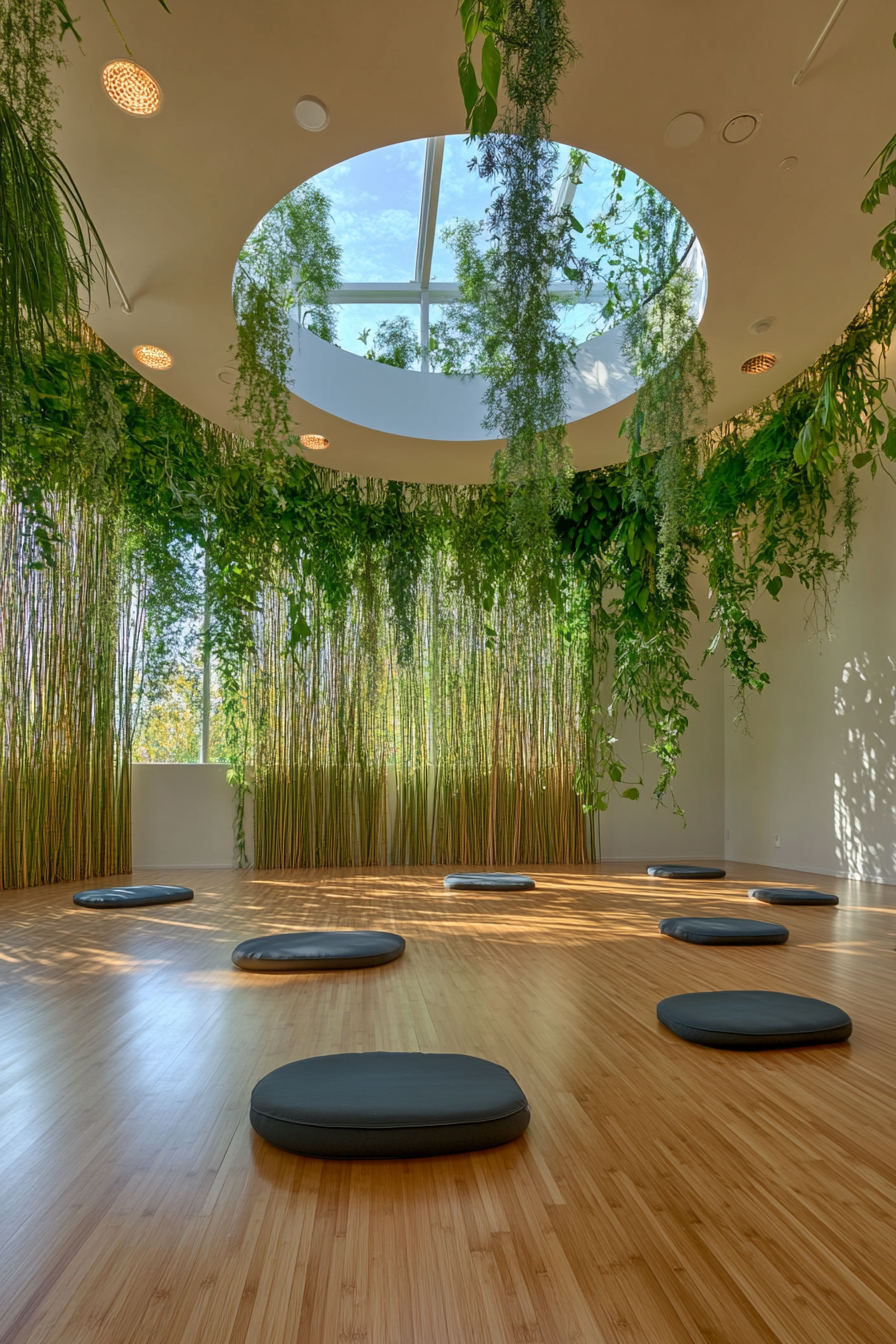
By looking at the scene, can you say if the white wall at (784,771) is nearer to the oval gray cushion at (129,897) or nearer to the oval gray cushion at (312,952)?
the oval gray cushion at (129,897)

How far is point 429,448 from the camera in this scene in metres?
5.62

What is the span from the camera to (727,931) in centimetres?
371

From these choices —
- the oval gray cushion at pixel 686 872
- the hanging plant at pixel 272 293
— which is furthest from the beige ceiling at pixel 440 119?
the oval gray cushion at pixel 686 872

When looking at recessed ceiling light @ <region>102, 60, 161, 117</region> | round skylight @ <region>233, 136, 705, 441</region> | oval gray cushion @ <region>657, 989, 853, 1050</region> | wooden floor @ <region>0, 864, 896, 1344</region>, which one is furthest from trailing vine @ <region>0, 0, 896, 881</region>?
wooden floor @ <region>0, 864, 896, 1344</region>

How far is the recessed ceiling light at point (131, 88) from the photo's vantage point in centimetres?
273

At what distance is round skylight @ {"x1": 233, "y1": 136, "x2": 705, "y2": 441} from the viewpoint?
5.09 m

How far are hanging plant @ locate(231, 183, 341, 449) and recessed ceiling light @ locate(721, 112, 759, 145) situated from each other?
2109mm

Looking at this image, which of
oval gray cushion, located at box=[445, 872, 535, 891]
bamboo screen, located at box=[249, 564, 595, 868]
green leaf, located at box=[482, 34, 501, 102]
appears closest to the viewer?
green leaf, located at box=[482, 34, 501, 102]

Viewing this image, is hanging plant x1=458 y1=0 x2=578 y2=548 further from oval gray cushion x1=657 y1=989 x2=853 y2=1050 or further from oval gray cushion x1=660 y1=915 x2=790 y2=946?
oval gray cushion x1=660 y1=915 x2=790 y2=946

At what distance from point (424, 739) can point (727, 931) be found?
3.47 meters

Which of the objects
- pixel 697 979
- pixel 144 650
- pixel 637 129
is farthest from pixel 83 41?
pixel 144 650

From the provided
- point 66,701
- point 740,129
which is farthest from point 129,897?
point 740,129

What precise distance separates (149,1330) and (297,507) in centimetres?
592

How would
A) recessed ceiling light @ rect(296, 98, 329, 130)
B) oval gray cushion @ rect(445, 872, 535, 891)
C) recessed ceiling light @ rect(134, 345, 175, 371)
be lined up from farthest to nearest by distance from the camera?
oval gray cushion @ rect(445, 872, 535, 891) → recessed ceiling light @ rect(134, 345, 175, 371) → recessed ceiling light @ rect(296, 98, 329, 130)
